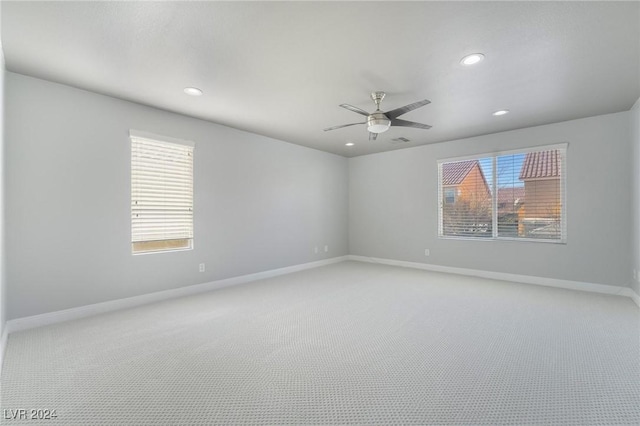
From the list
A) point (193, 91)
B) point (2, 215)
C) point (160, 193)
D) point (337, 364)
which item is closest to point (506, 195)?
point (337, 364)

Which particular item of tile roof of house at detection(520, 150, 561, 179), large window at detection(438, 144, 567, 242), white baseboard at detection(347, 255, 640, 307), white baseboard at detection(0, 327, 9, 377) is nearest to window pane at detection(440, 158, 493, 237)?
large window at detection(438, 144, 567, 242)

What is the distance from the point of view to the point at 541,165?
4.68 m

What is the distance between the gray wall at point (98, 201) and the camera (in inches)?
114

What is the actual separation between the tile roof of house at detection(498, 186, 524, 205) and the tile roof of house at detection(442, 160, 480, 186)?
67cm

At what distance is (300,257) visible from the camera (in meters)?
5.93

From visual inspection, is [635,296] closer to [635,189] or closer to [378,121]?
[635,189]

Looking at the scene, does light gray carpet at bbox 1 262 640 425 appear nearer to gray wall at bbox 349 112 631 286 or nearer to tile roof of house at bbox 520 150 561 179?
gray wall at bbox 349 112 631 286

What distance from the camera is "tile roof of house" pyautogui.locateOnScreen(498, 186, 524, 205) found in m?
4.86

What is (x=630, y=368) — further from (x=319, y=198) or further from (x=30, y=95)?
(x=30, y=95)

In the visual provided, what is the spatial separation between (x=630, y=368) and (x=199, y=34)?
4.12m

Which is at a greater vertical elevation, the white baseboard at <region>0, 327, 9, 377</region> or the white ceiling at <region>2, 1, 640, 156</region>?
the white ceiling at <region>2, 1, 640, 156</region>

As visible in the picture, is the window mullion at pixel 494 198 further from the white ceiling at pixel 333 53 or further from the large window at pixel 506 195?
the white ceiling at pixel 333 53

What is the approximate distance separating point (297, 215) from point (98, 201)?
10.9 ft

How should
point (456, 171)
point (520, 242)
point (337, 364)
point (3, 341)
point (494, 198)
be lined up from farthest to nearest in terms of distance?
1. point (456, 171)
2. point (494, 198)
3. point (520, 242)
4. point (3, 341)
5. point (337, 364)
